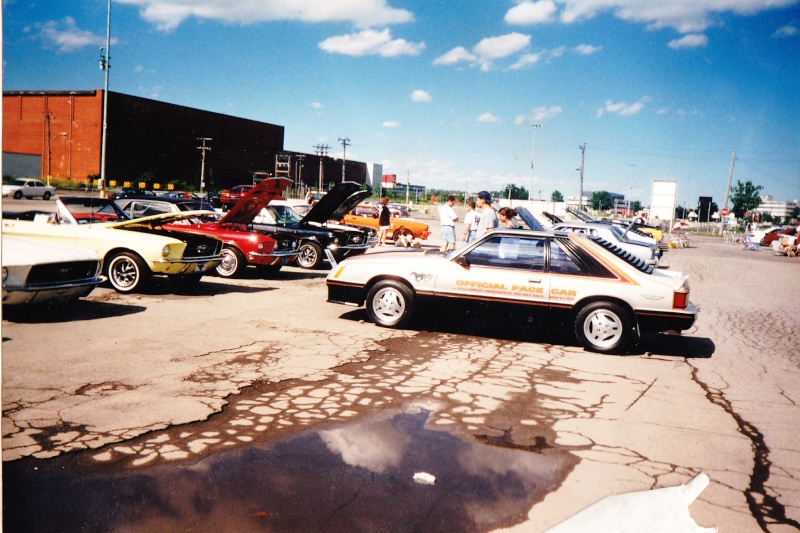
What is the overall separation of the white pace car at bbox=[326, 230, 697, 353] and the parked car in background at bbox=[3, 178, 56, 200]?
4.37 meters

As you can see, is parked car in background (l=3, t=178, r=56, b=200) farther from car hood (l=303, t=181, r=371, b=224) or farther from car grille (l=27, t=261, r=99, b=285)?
car hood (l=303, t=181, r=371, b=224)

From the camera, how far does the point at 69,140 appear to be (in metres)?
3.21

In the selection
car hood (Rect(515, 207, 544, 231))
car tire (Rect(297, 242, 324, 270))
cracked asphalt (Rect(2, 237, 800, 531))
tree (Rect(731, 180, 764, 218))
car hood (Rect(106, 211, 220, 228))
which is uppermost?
tree (Rect(731, 180, 764, 218))

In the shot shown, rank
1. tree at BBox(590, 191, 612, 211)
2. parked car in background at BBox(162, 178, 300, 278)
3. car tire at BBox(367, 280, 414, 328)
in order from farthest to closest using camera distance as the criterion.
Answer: tree at BBox(590, 191, 612, 211), parked car in background at BBox(162, 178, 300, 278), car tire at BBox(367, 280, 414, 328)

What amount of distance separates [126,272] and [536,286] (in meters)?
6.07

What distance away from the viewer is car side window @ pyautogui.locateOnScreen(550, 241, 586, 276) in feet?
21.6

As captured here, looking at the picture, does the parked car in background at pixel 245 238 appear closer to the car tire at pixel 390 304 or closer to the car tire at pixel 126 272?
the car tire at pixel 126 272

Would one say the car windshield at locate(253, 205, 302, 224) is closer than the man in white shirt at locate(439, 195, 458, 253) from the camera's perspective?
Yes

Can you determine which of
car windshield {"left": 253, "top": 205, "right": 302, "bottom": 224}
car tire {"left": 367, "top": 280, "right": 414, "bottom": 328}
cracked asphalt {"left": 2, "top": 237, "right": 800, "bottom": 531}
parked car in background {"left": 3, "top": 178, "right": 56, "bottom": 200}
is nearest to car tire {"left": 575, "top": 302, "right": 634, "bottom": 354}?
cracked asphalt {"left": 2, "top": 237, "right": 800, "bottom": 531}

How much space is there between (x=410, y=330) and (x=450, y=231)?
7.83 metres

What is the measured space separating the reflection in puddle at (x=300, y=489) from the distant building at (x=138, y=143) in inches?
61.7

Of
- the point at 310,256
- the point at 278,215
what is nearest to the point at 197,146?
the point at 278,215

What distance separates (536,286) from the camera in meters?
6.60

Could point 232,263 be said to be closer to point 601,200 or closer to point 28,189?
point 28,189
